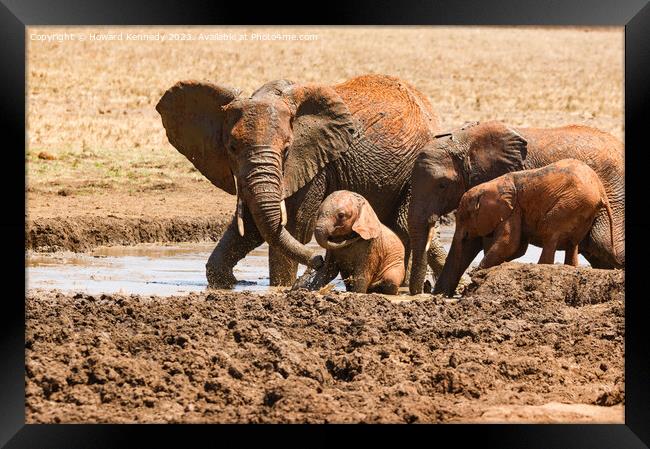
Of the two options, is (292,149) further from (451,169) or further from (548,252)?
(548,252)

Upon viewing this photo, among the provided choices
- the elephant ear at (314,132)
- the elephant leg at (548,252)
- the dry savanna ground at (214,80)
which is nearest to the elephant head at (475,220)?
the elephant leg at (548,252)

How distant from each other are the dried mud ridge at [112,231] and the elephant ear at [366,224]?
470 cm

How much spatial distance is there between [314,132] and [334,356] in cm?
426

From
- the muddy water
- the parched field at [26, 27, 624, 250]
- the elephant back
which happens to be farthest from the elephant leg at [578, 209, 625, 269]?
Answer: the parched field at [26, 27, 624, 250]

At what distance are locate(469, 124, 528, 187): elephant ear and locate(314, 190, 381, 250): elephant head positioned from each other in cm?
159

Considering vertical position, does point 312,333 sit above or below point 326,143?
below

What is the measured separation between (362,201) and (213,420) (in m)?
4.41

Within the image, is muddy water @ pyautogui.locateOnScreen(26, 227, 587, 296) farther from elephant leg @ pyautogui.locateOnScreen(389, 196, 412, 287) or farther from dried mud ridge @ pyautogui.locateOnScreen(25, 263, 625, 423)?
dried mud ridge @ pyautogui.locateOnScreen(25, 263, 625, 423)

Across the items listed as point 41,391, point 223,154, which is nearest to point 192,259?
point 223,154

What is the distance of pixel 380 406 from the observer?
7285 millimetres

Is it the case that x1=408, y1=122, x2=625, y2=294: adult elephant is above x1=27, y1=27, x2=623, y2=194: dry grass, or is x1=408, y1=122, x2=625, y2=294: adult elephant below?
below

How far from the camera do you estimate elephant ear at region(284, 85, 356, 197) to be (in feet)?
38.9

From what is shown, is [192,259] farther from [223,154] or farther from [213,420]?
[213,420]
